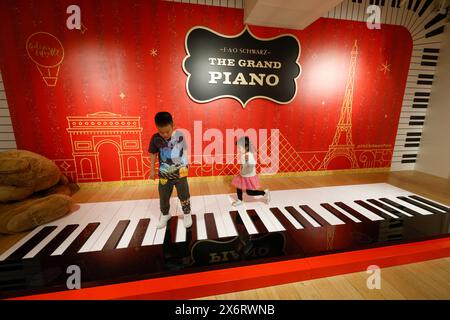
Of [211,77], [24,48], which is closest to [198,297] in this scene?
[211,77]

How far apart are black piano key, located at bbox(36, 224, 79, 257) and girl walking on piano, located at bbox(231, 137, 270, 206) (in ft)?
6.00

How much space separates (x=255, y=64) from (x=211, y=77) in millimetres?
761

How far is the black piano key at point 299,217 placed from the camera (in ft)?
7.59

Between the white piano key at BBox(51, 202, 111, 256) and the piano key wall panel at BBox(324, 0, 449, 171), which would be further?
the piano key wall panel at BBox(324, 0, 449, 171)

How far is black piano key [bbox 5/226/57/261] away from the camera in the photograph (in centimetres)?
183

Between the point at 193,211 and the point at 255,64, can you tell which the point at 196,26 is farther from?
the point at 193,211

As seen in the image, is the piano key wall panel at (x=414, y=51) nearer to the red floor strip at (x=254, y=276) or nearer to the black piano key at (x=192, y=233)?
the red floor strip at (x=254, y=276)

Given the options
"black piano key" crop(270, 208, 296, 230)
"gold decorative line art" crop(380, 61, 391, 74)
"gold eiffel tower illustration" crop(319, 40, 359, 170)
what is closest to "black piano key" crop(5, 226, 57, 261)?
"black piano key" crop(270, 208, 296, 230)

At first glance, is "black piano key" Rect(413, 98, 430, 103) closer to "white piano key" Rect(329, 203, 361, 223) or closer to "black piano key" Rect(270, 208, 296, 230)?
"white piano key" Rect(329, 203, 361, 223)

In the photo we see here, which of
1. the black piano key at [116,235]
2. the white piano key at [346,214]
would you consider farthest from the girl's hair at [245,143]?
the black piano key at [116,235]

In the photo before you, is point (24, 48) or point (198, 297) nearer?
point (198, 297)

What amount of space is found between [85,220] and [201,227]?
1.32 metres

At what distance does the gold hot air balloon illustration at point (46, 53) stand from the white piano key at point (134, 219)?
2.18 metres
